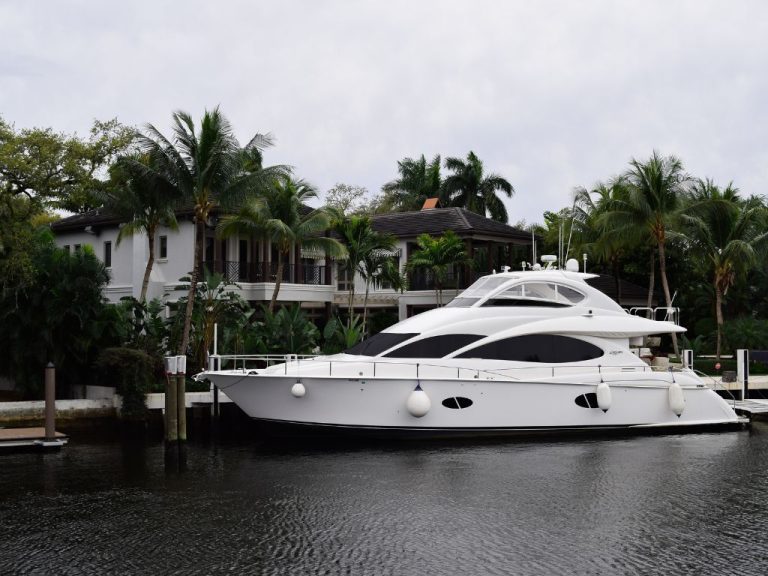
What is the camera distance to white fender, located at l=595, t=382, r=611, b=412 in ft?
74.4

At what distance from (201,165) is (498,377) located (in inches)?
430

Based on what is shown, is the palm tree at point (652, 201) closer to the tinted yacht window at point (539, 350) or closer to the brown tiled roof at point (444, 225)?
the brown tiled roof at point (444, 225)

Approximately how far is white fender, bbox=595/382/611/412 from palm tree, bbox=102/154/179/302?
45.2ft

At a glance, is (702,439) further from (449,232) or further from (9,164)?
(9,164)

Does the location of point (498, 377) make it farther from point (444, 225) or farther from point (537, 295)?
point (444, 225)

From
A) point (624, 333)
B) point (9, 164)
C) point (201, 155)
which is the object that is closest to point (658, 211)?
point (624, 333)

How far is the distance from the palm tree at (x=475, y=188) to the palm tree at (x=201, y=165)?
29738mm

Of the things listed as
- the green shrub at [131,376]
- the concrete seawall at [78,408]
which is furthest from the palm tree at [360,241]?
the green shrub at [131,376]

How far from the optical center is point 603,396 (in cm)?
2270

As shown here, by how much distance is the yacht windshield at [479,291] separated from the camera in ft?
78.3

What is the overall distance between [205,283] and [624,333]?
1376cm

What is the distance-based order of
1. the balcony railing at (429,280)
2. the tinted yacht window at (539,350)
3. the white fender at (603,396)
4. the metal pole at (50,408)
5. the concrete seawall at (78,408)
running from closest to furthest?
the metal pole at (50,408) → the tinted yacht window at (539,350) → the white fender at (603,396) → the concrete seawall at (78,408) → the balcony railing at (429,280)

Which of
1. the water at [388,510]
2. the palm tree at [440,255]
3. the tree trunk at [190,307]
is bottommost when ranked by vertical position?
the water at [388,510]

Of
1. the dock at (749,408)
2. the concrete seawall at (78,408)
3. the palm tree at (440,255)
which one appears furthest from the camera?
the palm tree at (440,255)
